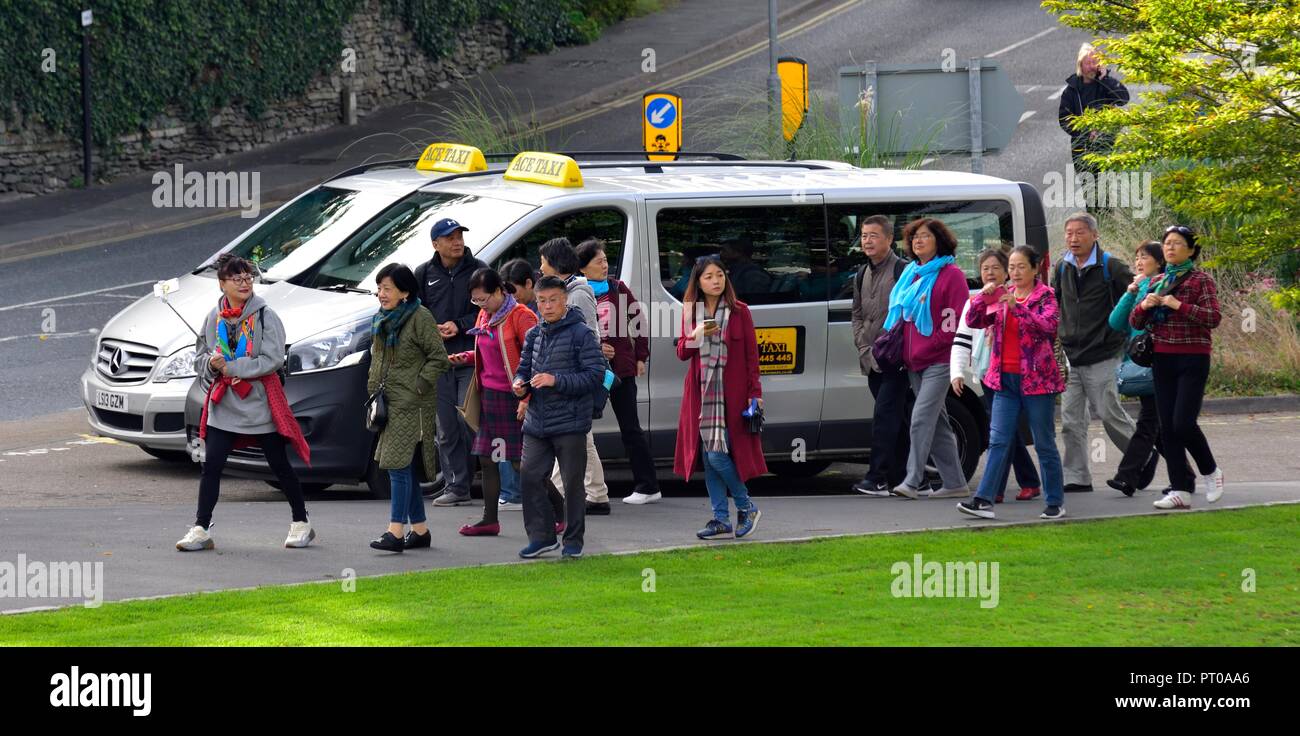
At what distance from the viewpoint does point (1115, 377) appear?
11.7 m

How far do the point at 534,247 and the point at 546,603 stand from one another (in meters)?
3.64

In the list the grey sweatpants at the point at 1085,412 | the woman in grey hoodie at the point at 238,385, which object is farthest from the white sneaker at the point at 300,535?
the grey sweatpants at the point at 1085,412

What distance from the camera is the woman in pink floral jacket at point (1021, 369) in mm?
10734

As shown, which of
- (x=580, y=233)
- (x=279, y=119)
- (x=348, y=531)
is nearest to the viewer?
(x=348, y=531)

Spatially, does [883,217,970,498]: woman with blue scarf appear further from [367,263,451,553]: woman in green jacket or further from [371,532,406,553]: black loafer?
[371,532,406,553]: black loafer

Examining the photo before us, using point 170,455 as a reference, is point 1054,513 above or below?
below

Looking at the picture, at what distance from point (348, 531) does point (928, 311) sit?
3953 millimetres

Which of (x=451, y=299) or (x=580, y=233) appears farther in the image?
(x=580, y=233)

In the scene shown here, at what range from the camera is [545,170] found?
1184cm

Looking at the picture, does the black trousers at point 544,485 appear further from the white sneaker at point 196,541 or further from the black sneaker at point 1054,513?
the black sneaker at point 1054,513

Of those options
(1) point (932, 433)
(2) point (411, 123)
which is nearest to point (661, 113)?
(1) point (932, 433)

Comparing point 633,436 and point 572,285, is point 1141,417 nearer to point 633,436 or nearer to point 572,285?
point 633,436

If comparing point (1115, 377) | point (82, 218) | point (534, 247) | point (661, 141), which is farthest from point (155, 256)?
point (1115, 377)

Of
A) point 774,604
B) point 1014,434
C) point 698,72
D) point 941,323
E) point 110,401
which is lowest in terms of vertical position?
point 774,604
